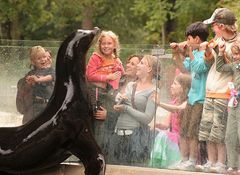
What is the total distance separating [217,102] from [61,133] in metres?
1.35

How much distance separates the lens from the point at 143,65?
589cm

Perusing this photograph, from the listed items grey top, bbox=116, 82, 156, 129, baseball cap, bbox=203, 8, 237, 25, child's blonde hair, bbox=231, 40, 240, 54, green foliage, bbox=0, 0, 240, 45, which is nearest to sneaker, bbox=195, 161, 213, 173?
grey top, bbox=116, 82, 156, 129

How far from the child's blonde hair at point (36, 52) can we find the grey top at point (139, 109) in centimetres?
94

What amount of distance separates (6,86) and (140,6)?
53.8ft

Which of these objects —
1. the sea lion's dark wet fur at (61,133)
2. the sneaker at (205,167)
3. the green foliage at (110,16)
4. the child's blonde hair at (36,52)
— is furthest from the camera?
the green foliage at (110,16)

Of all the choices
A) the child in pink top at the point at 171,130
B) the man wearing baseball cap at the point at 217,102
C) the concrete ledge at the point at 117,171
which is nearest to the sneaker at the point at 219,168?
the man wearing baseball cap at the point at 217,102

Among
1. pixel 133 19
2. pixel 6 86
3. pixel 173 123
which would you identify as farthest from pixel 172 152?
pixel 133 19

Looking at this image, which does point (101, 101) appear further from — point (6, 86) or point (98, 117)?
point (6, 86)

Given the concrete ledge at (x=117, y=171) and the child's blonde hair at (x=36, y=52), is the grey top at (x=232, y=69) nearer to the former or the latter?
the concrete ledge at (x=117, y=171)

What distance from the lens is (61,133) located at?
547cm

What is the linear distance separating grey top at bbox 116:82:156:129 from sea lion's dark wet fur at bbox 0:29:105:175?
1.57 feet

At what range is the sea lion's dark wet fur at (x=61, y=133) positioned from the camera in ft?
18.0

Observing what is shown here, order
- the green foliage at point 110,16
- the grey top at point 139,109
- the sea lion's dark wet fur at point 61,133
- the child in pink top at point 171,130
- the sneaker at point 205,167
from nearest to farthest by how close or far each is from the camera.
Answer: the sea lion's dark wet fur at point 61,133
the sneaker at point 205,167
the child in pink top at point 171,130
the grey top at point 139,109
the green foliage at point 110,16

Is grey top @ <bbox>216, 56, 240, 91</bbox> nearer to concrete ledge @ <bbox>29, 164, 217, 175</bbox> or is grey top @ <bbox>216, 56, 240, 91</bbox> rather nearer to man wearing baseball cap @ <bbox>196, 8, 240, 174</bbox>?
man wearing baseball cap @ <bbox>196, 8, 240, 174</bbox>
